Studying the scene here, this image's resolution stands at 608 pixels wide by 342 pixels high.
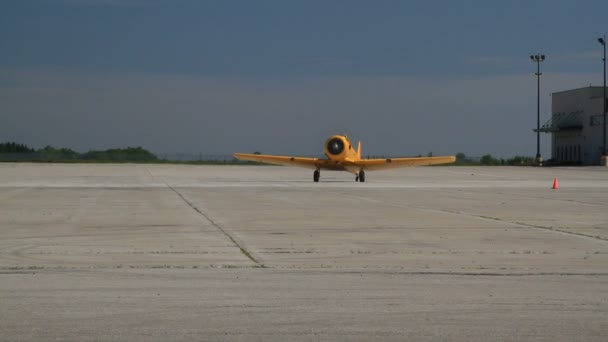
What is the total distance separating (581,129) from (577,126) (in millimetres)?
807

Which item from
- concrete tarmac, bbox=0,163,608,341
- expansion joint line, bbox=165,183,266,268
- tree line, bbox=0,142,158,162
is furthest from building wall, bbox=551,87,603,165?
concrete tarmac, bbox=0,163,608,341

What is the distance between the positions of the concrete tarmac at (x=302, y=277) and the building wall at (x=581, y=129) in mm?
81011

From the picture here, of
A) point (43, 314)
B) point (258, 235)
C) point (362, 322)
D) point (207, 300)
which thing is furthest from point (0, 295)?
point (258, 235)

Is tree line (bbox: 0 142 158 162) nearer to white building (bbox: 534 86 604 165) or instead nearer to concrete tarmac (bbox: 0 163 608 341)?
white building (bbox: 534 86 604 165)

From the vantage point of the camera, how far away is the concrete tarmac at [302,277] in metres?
6.79

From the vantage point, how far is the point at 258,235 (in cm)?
1430

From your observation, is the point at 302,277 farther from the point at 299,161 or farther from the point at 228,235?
the point at 299,161

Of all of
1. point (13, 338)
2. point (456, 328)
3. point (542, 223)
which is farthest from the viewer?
point (542, 223)

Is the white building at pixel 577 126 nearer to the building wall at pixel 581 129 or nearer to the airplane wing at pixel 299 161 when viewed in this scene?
the building wall at pixel 581 129

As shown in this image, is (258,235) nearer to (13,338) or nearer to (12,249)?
(12,249)

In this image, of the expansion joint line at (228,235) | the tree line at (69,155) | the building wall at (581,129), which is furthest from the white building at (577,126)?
the expansion joint line at (228,235)

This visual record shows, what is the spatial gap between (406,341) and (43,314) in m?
2.86

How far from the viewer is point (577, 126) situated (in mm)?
99938

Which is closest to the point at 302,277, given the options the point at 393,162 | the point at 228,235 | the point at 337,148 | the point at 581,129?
the point at 228,235
